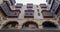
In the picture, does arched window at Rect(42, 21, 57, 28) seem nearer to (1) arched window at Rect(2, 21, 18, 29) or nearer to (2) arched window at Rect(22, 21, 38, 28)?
(2) arched window at Rect(22, 21, 38, 28)

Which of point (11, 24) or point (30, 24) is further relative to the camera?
point (11, 24)

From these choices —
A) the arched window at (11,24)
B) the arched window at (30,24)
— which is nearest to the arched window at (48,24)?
the arched window at (30,24)

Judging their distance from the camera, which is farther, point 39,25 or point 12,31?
point 39,25

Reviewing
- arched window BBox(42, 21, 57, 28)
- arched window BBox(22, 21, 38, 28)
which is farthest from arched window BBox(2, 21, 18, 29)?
arched window BBox(42, 21, 57, 28)

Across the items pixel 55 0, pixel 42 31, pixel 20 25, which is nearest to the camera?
pixel 42 31

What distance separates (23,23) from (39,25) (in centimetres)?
144

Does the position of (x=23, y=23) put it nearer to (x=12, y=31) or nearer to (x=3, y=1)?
(x=12, y=31)

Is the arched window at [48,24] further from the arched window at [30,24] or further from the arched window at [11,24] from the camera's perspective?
the arched window at [11,24]

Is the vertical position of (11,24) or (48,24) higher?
(11,24)

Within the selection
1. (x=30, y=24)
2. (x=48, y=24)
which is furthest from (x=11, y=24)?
(x=48, y=24)

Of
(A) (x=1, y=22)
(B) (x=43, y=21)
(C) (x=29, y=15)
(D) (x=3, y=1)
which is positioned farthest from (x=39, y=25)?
(D) (x=3, y=1)

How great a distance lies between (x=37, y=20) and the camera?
42.5 feet

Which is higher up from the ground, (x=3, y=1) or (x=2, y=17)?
(x=3, y=1)

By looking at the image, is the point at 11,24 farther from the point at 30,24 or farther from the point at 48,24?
the point at 48,24
